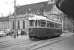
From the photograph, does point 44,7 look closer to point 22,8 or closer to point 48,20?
point 22,8

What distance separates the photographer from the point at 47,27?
1488 centimetres

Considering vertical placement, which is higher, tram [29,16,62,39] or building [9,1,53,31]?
building [9,1,53,31]

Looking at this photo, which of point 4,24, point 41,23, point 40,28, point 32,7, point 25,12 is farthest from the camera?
point 4,24

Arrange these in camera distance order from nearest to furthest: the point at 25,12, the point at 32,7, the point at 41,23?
the point at 41,23 < the point at 25,12 < the point at 32,7

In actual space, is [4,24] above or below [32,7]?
below

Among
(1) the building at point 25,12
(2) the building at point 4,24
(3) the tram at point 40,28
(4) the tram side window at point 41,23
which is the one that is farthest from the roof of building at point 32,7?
(4) the tram side window at point 41,23

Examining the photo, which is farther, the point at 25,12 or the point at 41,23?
the point at 25,12

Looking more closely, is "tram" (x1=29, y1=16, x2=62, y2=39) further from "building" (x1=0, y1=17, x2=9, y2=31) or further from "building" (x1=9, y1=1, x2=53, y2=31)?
"building" (x1=0, y1=17, x2=9, y2=31)

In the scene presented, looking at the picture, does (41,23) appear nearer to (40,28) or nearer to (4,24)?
(40,28)

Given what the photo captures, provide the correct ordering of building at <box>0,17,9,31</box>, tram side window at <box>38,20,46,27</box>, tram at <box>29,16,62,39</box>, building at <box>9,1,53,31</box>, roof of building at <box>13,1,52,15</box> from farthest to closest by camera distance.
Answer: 1. building at <box>0,17,9,31</box>
2. roof of building at <box>13,1,52,15</box>
3. building at <box>9,1,53,31</box>
4. tram side window at <box>38,20,46,27</box>
5. tram at <box>29,16,62,39</box>

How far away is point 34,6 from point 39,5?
1.97m

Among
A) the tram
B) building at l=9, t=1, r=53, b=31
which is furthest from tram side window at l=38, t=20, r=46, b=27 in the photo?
building at l=9, t=1, r=53, b=31

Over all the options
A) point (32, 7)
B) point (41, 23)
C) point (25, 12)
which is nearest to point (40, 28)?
point (41, 23)

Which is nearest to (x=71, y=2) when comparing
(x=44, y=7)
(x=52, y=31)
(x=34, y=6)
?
(x=52, y=31)
